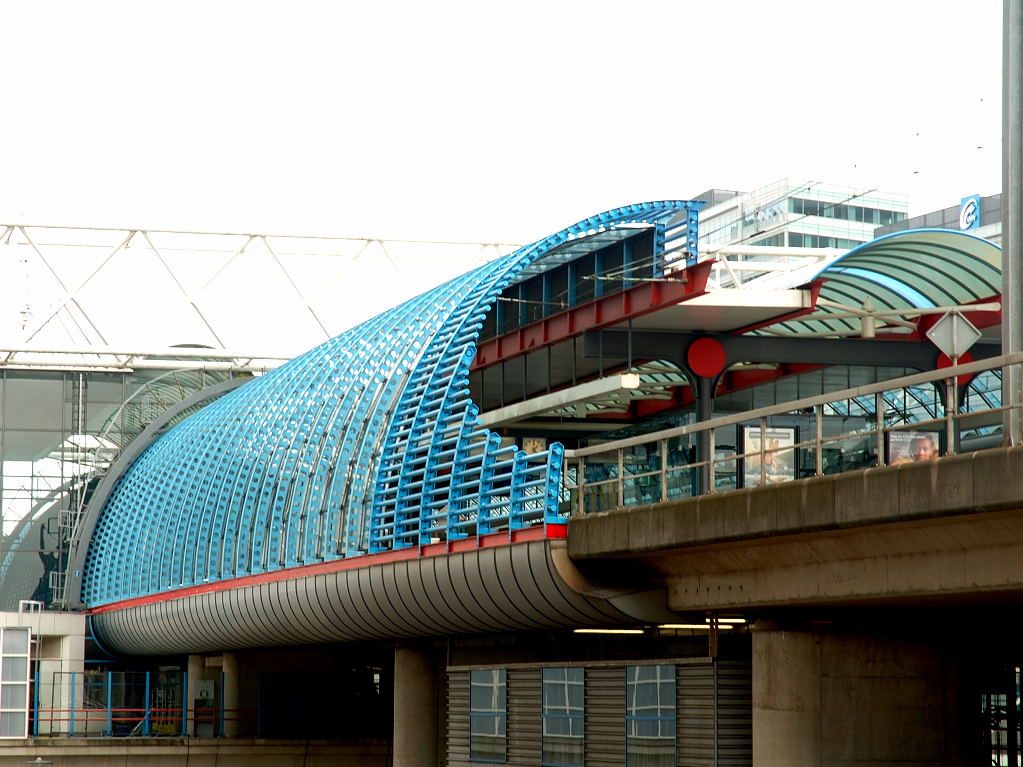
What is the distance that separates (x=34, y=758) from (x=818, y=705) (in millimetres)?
31472

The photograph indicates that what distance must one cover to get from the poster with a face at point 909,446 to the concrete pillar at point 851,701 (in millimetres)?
4841

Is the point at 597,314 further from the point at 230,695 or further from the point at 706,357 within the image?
the point at 230,695

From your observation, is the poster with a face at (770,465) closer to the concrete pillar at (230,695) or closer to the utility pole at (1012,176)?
the utility pole at (1012,176)

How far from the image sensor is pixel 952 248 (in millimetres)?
32406

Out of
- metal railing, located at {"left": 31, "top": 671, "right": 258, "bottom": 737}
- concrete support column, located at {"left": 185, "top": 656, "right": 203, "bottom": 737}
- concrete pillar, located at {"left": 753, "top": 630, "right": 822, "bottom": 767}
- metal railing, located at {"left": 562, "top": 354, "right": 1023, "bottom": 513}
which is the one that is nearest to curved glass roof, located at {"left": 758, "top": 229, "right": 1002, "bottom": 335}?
metal railing, located at {"left": 562, "top": 354, "right": 1023, "bottom": 513}

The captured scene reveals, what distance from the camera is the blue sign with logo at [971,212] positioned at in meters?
122

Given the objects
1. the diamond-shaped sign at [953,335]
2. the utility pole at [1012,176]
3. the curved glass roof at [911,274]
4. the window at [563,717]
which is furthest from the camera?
the curved glass roof at [911,274]

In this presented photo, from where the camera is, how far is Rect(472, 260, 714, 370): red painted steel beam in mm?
31781

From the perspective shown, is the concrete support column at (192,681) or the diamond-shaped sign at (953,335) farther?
the concrete support column at (192,681)

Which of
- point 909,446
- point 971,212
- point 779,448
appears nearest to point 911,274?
point 779,448

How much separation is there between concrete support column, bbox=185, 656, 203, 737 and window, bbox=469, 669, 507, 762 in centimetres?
2340

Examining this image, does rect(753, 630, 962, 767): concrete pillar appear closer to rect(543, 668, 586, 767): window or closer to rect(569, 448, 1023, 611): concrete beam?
rect(569, 448, 1023, 611): concrete beam

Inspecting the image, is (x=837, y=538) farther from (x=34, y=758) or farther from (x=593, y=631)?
(x=34, y=758)

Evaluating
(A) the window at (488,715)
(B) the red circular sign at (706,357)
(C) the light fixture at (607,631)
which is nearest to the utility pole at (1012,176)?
(C) the light fixture at (607,631)
